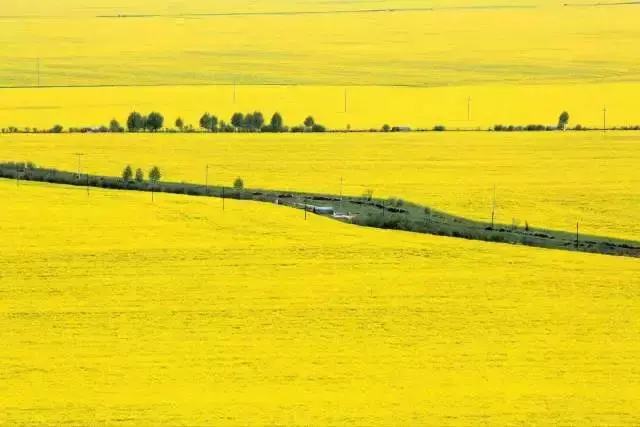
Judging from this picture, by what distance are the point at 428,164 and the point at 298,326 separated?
945 inches

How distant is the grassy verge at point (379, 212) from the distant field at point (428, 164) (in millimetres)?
1002

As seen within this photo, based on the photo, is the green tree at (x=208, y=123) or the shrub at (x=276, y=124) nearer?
the shrub at (x=276, y=124)

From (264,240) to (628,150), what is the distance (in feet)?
73.0

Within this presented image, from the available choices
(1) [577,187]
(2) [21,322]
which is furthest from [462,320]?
(1) [577,187]

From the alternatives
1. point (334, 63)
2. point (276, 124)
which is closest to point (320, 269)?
point (276, 124)

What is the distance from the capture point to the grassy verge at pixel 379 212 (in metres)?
42.0

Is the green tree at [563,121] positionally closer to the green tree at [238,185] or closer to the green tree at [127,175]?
the green tree at [238,185]

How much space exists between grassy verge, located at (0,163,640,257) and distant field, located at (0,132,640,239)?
1.00m

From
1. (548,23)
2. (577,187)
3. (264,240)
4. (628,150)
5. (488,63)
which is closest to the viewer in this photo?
(264,240)

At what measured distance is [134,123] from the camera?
6406 centimetres

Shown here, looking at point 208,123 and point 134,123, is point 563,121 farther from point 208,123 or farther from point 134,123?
point 134,123

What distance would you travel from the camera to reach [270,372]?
96.5 feet

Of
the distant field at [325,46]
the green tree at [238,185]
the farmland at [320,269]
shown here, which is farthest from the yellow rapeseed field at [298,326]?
the distant field at [325,46]

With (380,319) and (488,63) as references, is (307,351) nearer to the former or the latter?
(380,319)
